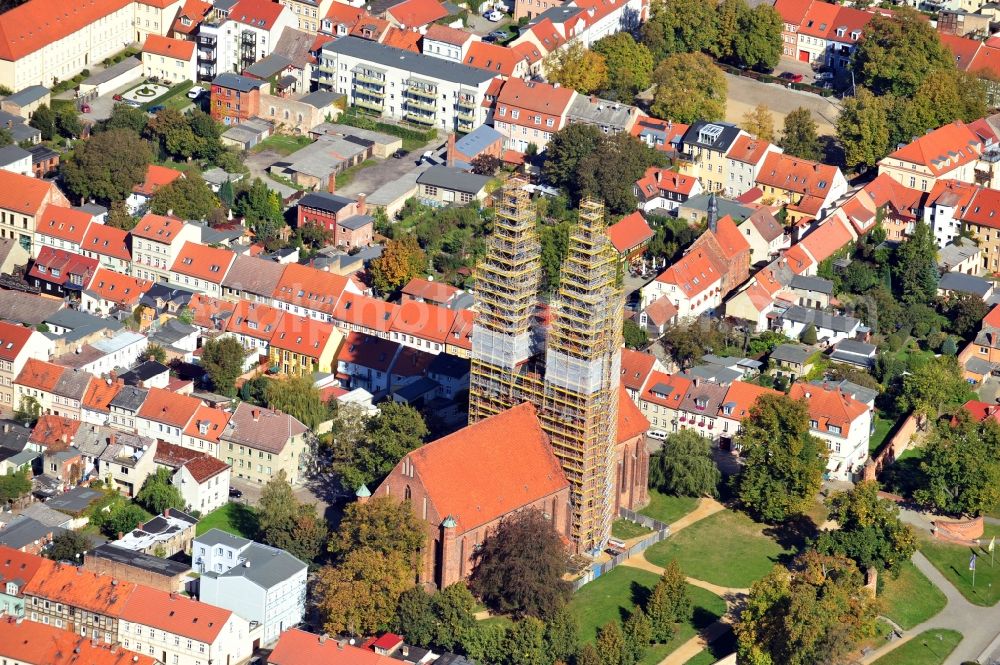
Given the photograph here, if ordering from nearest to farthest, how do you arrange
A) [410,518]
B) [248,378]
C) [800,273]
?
[410,518], [248,378], [800,273]

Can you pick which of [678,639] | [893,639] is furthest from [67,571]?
[893,639]

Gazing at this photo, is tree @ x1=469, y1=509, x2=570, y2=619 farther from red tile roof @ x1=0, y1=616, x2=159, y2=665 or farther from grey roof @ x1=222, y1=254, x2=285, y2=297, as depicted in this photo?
grey roof @ x1=222, y1=254, x2=285, y2=297

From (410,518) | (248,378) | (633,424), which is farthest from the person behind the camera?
(248,378)

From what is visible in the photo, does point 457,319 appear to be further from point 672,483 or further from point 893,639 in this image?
point 893,639

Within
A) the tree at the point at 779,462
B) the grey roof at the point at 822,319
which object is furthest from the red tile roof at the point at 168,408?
the grey roof at the point at 822,319

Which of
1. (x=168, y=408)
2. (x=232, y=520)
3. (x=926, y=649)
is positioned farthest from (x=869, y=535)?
(x=168, y=408)

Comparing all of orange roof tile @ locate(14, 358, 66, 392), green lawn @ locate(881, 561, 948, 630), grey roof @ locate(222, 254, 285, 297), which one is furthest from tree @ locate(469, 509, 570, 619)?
grey roof @ locate(222, 254, 285, 297)

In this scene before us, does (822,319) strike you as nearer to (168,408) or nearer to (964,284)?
(964,284)
